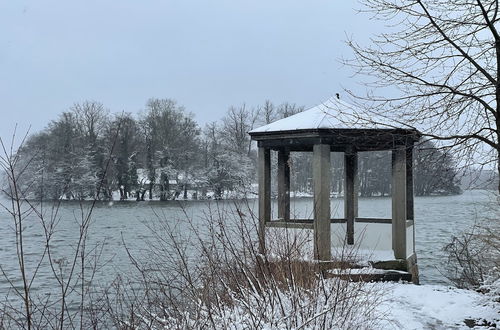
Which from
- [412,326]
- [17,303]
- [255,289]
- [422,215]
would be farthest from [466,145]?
[422,215]

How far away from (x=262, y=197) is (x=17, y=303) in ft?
20.1

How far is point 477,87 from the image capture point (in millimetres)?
5359

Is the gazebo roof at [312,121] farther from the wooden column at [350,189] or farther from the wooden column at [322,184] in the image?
the wooden column at [350,189]

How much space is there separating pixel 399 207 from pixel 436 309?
8.09ft

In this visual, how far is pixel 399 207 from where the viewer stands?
8.59m

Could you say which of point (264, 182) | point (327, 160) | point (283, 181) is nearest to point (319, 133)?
point (327, 160)

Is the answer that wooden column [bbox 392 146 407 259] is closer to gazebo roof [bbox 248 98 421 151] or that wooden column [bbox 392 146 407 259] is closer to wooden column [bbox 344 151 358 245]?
gazebo roof [bbox 248 98 421 151]

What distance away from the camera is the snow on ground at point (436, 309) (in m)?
5.67

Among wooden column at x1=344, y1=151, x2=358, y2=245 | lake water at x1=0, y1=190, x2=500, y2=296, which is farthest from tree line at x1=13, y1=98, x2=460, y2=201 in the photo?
wooden column at x1=344, y1=151, x2=358, y2=245

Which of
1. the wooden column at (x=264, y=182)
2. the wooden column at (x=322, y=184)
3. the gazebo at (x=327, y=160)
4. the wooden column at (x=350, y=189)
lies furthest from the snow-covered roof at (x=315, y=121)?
the wooden column at (x=350, y=189)

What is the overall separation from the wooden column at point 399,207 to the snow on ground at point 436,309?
1058 millimetres

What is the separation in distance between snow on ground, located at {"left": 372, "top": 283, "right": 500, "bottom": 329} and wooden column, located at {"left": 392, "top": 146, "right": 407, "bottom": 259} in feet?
3.47

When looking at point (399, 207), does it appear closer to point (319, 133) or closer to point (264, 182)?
point (319, 133)

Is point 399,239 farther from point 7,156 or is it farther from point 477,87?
point 7,156
